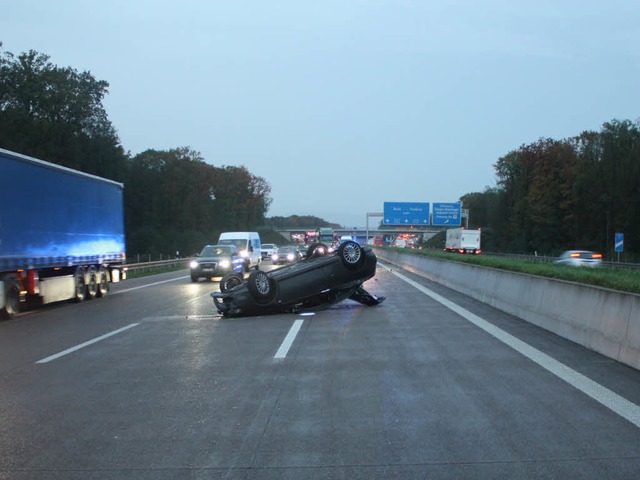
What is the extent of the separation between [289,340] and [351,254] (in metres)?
4.72

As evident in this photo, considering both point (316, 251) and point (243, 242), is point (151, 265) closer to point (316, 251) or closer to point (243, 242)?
point (243, 242)

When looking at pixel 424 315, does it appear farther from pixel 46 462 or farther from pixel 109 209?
pixel 109 209

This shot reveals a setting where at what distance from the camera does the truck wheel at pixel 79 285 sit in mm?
18812

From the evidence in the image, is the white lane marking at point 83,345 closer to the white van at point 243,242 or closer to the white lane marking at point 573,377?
the white lane marking at point 573,377

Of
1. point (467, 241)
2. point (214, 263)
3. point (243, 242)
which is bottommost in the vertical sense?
point (214, 263)

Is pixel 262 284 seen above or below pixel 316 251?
below

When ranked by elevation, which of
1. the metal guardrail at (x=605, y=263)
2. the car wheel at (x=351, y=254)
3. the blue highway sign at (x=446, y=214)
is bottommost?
the metal guardrail at (x=605, y=263)

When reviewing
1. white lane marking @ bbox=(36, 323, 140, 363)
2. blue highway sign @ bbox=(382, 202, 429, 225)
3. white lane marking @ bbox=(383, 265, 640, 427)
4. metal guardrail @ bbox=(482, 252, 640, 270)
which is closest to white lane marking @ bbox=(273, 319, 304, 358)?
white lane marking @ bbox=(36, 323, 140, 363)

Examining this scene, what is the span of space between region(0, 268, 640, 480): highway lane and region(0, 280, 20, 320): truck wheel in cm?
277

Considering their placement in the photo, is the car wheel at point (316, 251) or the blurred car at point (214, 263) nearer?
the car wheel at point (316, 251)

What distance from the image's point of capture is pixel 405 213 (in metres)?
60.3

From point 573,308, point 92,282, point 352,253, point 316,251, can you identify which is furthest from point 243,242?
point 573,308

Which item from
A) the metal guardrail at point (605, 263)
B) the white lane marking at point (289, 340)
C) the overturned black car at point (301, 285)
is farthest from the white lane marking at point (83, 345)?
the metal guardrail at point (605, 263)

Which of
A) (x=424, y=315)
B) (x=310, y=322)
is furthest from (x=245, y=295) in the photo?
(x=424, y=315)
